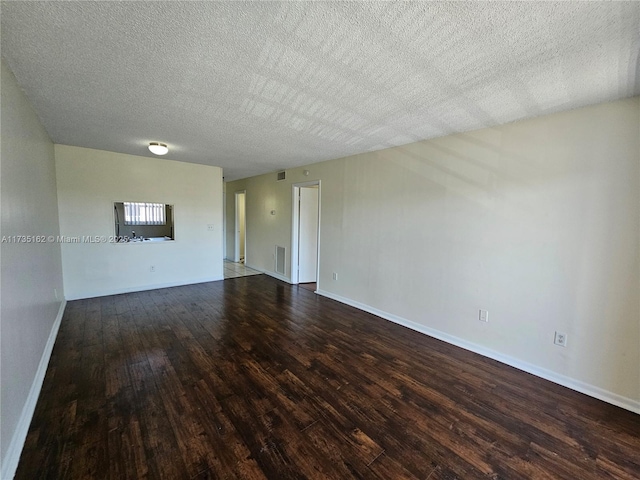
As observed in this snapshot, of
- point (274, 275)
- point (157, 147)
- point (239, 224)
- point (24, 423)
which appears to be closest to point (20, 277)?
point (24, 423)

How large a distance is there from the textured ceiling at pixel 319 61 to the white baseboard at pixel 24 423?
2.34 m

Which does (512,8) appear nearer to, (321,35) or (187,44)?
(321,35)

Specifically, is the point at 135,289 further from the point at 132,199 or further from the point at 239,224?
the point at 239,224

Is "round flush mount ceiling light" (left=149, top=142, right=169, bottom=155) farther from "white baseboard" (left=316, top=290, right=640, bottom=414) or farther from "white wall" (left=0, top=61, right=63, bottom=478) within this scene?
"white baseboard" (left=316, top=290, right=640, bottom=414)

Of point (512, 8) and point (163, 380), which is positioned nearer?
point (512, 8)

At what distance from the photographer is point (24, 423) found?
1.69 metres

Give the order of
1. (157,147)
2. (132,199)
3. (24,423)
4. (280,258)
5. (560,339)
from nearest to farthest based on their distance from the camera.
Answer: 1. (24,423)
2. (560,339)
3. (157,147)
4. (132,199)
5. (280,258)

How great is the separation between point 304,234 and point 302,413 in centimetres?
399

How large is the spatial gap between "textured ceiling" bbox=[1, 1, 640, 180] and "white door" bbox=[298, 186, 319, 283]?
264cm

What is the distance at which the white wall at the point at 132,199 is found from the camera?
161 inches

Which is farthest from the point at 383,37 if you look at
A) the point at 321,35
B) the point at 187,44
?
the point at 187,44

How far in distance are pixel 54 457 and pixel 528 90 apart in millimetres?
4020

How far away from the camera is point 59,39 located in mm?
1574

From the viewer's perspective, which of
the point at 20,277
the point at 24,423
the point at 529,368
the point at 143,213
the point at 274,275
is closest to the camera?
the point at 24,423
